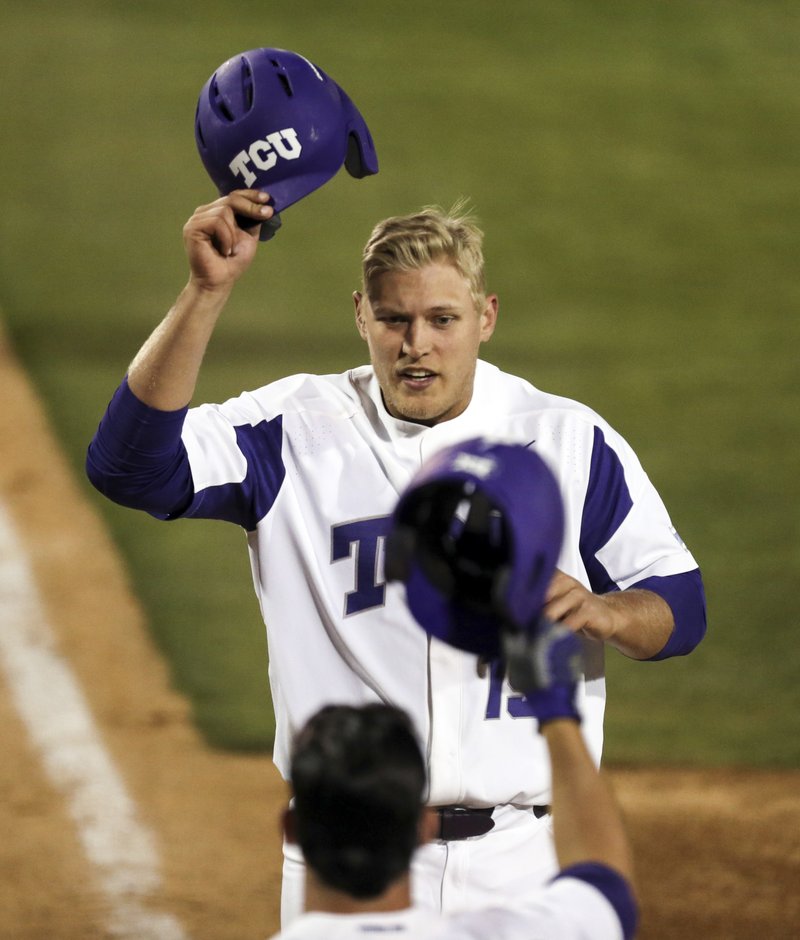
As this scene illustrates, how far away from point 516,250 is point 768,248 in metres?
1.58

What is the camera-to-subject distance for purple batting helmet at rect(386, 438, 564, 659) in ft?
8.06

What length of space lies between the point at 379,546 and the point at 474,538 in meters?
0.75

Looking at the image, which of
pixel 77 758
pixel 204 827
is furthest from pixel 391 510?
pixel 77 758

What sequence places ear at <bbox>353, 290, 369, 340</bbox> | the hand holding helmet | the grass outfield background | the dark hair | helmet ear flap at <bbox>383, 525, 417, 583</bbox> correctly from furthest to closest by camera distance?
the grass outfield background → ear at <bbox>353, 290, 369, 340</bbox> → helmet ear flap at <bbox>383, 525, 417, 583</bbox> → the hand holding helmet → the dark hair

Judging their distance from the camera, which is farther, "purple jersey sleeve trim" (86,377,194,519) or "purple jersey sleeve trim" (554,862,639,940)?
"purple jersey sleeve trim" (86,377,194,519)

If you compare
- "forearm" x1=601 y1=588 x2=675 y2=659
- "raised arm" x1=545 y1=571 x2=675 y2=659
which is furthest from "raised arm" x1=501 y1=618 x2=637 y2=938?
"forearm" x1=601 y1=588 x2=675 y2=659

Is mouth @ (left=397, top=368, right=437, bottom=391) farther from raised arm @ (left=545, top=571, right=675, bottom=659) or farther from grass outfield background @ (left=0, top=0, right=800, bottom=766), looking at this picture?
Result: grass outfield background @ (left=0, top=0, right=800, bottom=766)

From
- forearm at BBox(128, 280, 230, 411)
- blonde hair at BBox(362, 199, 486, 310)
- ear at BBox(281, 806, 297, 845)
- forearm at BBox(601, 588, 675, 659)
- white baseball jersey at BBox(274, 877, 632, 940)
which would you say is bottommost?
white baseball jersey at BBox(274, 877, 632, 940)

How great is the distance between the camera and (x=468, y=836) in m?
3.28

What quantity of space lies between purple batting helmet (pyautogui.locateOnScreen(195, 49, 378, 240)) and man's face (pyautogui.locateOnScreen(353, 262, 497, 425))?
33cm

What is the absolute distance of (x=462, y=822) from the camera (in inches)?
129

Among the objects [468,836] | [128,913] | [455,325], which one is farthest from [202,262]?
[128,913]

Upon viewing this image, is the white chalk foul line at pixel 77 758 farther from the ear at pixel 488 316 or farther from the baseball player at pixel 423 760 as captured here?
the baseball player at pixel 423 760

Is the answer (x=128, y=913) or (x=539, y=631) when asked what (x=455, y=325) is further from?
(x=128, y=913)
